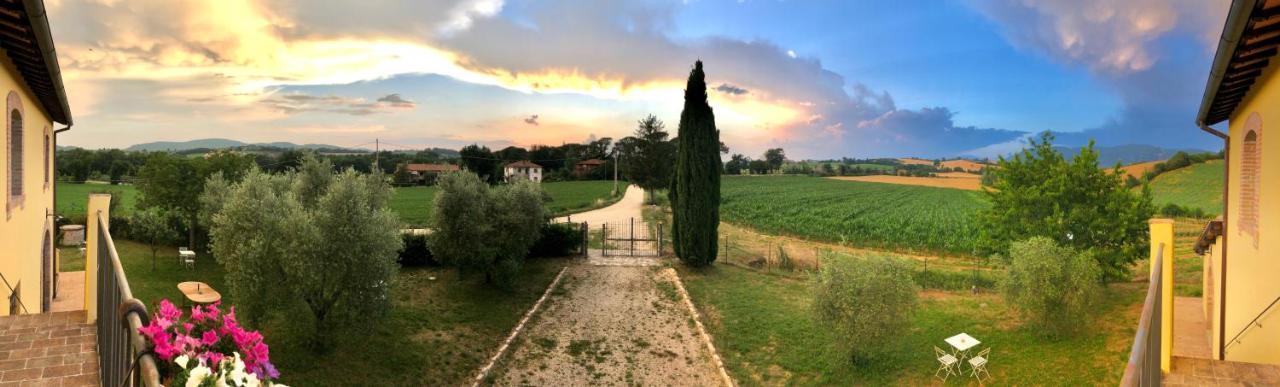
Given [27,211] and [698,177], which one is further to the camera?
[698,177]

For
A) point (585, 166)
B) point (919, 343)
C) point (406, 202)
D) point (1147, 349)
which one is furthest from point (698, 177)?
Answer: point (585, 166)

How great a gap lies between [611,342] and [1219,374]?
10799 mm

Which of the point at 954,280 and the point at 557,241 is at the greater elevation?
the point at 557,241

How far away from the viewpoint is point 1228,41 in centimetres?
540

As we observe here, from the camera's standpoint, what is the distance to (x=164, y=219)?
20.3 meters

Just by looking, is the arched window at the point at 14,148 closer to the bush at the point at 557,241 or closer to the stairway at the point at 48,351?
the stairway at the point at 48,351

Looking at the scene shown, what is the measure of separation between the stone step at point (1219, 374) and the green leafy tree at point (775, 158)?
119m

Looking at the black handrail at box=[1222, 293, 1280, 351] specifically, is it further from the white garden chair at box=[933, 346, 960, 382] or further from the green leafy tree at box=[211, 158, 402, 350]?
the green leafy tree at box=[211, 158, 402, 350]

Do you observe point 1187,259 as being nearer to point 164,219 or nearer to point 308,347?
point 308,347

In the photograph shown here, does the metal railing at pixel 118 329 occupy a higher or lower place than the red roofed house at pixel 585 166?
lower

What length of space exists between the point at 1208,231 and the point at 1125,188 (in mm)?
8200

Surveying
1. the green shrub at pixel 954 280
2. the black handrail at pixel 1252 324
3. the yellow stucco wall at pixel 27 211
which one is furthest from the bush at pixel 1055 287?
the yellow stucco wall at pixel 27 211

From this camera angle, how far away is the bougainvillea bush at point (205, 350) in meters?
3.04

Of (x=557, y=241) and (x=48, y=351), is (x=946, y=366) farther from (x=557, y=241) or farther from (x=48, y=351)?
(x=557, y=241)
